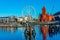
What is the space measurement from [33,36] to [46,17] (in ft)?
38.0

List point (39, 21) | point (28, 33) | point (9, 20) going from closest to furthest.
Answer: point (28, 33) → point (39, 21) → point (9, 20)

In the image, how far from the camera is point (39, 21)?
23.8 meters

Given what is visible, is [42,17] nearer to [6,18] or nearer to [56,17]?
[56,17]

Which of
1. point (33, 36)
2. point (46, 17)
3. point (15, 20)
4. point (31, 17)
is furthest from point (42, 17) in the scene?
point (33, 36)

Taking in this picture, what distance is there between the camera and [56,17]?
2564 centimetres

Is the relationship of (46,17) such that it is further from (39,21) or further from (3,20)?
(3,20)

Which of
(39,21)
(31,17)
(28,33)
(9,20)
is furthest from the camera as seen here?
(9,20)

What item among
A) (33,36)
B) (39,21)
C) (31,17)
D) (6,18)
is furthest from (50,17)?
(33,36)

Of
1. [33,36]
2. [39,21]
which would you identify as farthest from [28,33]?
[39,21]

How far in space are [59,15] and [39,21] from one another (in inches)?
85.7

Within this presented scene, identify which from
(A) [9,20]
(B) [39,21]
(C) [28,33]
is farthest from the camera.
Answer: (A) [9,20]

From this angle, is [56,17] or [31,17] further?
[56,17]

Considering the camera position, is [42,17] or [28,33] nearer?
[28,33]

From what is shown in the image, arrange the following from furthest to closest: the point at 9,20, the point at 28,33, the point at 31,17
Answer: the point at 9,20 → the point at 31,17 → the point at 28,33
